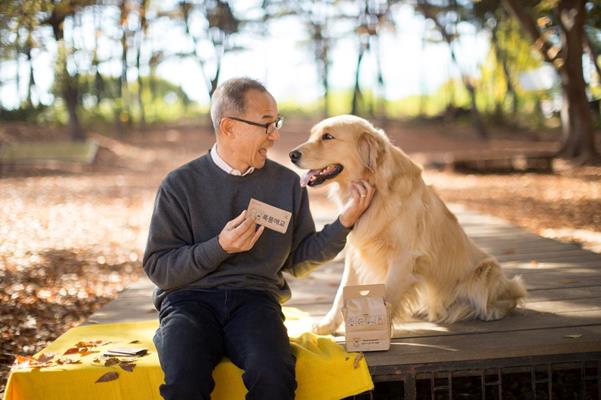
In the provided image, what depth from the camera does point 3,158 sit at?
58.8 ft

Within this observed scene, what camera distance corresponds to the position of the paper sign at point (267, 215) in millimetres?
2629

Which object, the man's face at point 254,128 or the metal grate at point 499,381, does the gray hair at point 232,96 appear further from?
the metal grate at point 499,381

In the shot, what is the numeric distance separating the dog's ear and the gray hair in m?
0.64

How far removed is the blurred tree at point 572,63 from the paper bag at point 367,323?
1240 cm

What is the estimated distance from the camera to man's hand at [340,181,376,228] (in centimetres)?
307

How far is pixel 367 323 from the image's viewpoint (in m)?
2.90

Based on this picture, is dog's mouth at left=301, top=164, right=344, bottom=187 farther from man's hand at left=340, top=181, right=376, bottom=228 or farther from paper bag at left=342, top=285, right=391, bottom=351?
paper bag at left=342, top=285, right=391, bottom=351

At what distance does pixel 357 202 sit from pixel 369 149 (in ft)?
1.04

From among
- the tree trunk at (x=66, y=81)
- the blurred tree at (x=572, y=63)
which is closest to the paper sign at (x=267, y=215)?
the blurred tree at (x=572, y=63)

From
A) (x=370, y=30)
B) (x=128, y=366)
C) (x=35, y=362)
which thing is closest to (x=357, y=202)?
(x=128, y=366)

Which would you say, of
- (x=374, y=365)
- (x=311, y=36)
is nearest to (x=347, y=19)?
(x=311, y=36)

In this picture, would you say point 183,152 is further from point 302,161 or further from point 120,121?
point 302,161

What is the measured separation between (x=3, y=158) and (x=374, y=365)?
17473mm

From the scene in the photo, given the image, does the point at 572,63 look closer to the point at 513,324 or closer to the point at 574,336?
the point at 513,324
